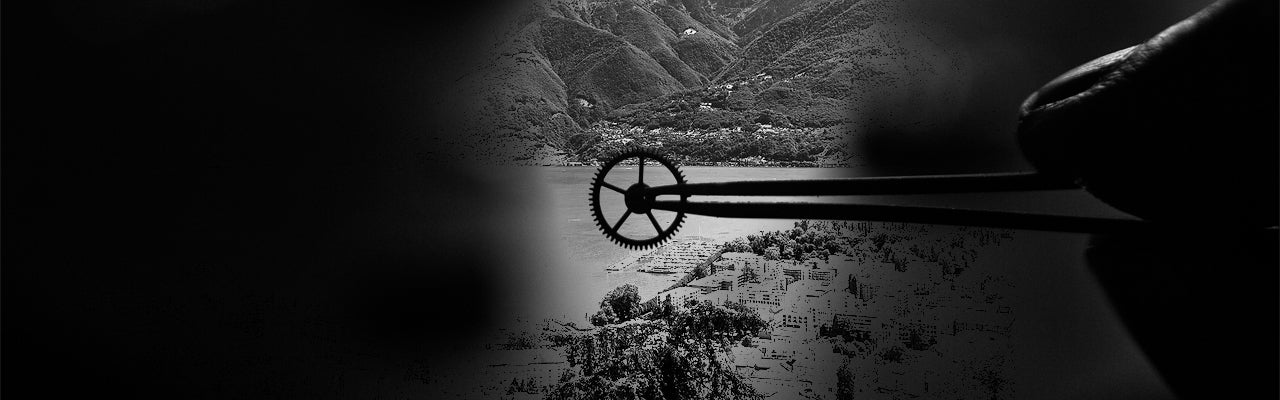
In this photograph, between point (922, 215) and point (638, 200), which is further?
point (638, 200)

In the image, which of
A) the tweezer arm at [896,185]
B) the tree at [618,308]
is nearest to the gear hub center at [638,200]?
the tweezer arm at [896,185]

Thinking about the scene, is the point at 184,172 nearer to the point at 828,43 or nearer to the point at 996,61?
the point at 828,43

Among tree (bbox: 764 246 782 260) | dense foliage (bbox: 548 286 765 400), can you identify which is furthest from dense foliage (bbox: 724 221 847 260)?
dense foliage (bbox: 548 286 765 400)

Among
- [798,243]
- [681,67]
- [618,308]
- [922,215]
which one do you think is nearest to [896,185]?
[922,215]

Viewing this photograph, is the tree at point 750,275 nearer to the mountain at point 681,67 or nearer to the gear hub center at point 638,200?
the mountain at point 681,67

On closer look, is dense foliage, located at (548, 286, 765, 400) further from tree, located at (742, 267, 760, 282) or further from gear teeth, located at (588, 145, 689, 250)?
gear teeth, located at (588, 145, 689, 250)

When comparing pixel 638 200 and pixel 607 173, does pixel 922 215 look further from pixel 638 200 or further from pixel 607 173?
pixel 607 173

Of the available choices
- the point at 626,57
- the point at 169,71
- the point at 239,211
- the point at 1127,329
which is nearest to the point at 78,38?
the point at 169,71
